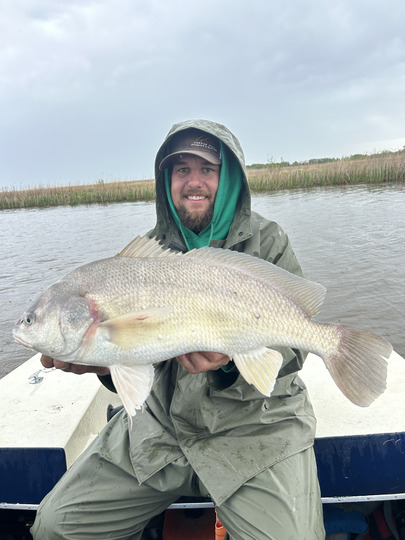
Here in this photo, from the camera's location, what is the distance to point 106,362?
6.54 ft

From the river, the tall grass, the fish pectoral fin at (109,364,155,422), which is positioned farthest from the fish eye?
the tall grass

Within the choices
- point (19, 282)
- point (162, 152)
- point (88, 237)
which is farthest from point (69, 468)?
point (88, 237)

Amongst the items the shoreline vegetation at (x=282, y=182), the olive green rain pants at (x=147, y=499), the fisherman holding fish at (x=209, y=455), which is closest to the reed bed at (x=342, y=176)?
the shoreline vegetation at (x=282, y=182)

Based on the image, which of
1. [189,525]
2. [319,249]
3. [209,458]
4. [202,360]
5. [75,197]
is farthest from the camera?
[75,197]

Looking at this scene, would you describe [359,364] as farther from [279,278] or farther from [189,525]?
[189,525]

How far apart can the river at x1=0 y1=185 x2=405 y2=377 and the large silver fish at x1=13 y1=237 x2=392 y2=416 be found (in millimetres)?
3727

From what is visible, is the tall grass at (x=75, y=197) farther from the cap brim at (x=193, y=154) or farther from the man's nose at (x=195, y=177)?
the man's nose at (x=195, y=177)

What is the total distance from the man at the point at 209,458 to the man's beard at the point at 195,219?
0.35 m

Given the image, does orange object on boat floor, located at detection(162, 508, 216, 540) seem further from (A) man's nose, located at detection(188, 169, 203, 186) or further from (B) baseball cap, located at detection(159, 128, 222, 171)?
(B) baseball cap, located at detection(159, 128, 222, 171)

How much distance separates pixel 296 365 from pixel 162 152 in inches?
74.8

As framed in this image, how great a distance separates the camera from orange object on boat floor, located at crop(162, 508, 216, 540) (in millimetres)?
2594

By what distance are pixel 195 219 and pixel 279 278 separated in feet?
3.57

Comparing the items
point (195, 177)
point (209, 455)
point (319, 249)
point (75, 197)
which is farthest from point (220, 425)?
point (75, 197)

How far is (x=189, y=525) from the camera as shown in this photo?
2.66m
